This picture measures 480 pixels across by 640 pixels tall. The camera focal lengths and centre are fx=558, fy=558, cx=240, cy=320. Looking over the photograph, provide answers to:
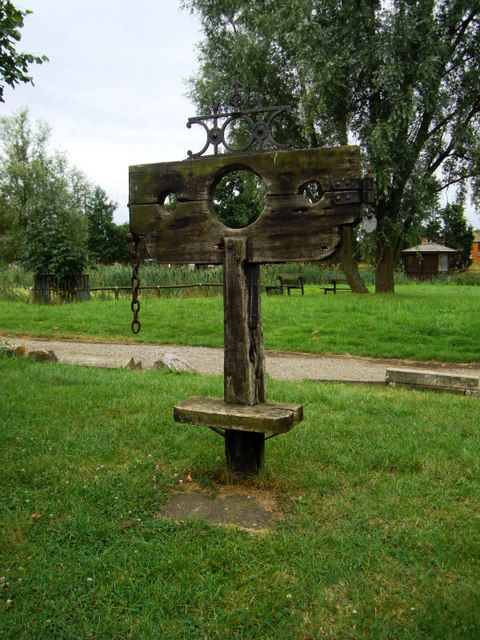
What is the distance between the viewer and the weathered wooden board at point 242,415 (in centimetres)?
369

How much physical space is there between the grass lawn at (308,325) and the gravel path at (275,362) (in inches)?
18.5

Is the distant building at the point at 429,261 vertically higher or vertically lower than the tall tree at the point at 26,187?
lower

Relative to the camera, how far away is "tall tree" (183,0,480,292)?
1599 cm

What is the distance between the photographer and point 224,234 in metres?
4.07

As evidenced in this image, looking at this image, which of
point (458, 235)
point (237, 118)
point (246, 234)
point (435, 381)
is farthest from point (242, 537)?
point (458, 235)

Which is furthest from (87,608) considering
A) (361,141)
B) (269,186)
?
(361,141)

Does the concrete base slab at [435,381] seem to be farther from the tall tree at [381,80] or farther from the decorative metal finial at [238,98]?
the tall tree at [381,80]

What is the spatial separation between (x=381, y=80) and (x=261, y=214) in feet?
45.2

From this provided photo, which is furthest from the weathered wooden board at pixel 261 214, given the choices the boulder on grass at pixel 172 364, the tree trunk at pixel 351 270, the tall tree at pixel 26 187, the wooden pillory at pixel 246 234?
the tall tree at pixel 26 187

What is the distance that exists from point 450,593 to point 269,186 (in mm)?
2682

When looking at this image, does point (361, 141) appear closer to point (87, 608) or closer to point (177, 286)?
point (177, 286)

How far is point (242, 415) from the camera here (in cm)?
377

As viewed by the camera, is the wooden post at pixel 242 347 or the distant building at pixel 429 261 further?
the distant building at pixel 429 261

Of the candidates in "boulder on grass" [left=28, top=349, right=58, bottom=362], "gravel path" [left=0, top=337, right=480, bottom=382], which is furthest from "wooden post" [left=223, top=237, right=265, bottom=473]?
"boulder on grass" [left=28, top=349, right=58, bottom=362]
